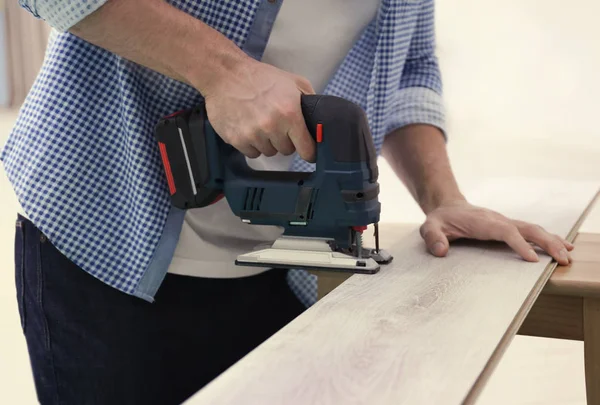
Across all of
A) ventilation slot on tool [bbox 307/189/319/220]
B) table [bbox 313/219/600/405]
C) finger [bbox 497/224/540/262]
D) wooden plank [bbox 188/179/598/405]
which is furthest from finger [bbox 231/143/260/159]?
finger [bbox 497/224/540/262]

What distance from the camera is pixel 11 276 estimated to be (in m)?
3.59

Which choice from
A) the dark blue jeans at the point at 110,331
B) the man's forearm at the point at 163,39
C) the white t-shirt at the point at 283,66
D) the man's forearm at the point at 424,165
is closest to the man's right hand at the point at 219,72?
the man's forearm at the point at 163,39

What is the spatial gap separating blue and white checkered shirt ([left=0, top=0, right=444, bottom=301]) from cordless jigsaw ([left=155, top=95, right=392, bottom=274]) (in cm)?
5

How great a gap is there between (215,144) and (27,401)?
6.07 ft

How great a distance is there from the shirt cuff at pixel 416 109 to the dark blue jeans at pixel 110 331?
45 centimetres

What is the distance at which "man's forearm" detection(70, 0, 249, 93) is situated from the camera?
0.94m

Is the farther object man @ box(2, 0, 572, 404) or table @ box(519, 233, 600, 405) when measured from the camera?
table @ box(519, 233, 600, 405)

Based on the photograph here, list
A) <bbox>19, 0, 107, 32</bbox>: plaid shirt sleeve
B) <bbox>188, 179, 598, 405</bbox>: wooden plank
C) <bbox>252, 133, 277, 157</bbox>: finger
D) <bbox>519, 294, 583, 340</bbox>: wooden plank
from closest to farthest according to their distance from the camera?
<bbox>188, 179, 598, 405</bbox>: wooden plank < <bbox>19, 0, 107, 32</bbox>: plaid shirt sleeve < <bbox>252, 133, 277, 157</bbox>: finger < <bbox>519, 294, 583, 340</bbox>: wooden plank

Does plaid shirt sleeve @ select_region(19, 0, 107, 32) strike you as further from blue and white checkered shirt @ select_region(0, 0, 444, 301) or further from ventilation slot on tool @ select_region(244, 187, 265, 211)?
ventilation slot on tool @ select_region(244, 187, 265, 211)

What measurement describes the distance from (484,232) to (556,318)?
18 cm

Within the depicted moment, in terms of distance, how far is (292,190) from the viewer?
1.09 metres

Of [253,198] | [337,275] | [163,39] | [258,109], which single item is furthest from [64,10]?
[337,275]

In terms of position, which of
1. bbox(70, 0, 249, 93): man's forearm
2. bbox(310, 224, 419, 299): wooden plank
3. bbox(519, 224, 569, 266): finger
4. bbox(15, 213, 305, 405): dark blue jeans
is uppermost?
bbox(70, 0, 249, 93): man's forearm

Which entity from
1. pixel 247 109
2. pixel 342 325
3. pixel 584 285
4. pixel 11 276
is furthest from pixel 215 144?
pixel 11 276
